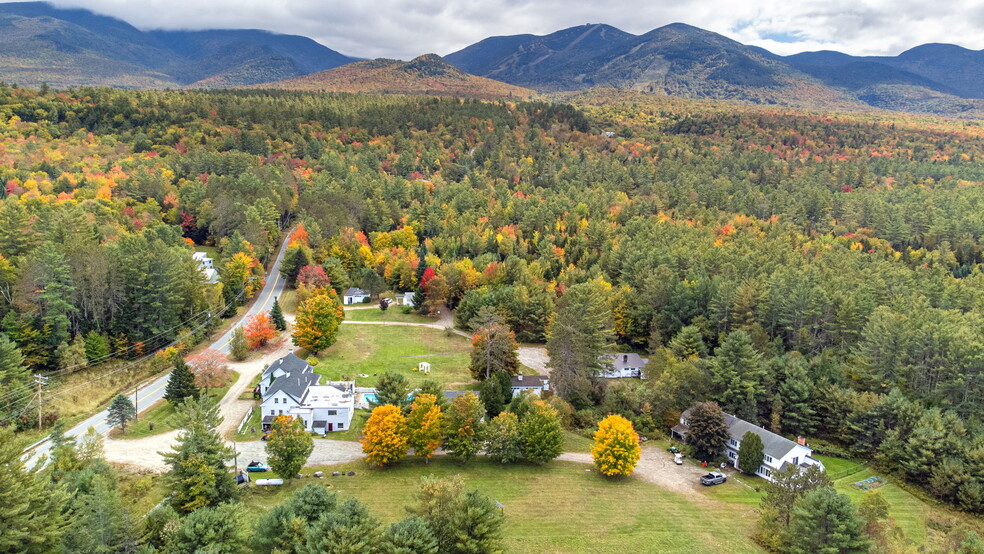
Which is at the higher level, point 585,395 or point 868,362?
point 868,362

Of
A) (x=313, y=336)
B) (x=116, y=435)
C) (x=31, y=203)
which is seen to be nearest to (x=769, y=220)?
(x=313, y=336)

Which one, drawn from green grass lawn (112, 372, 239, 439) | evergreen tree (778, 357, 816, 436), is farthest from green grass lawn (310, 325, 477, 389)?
evergreen tree (778, 357, 816, 436)

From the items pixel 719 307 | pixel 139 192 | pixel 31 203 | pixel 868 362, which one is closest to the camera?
pixel 868 362

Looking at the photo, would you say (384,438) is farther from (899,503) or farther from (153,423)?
(899,503)

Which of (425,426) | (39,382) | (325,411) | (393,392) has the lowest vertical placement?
(325,411)

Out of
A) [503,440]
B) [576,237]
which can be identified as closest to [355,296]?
[576,237]

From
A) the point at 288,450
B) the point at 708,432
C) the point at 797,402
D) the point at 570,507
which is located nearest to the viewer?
the point at 288,450

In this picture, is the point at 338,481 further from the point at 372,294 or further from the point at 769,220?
the point at 769,220
